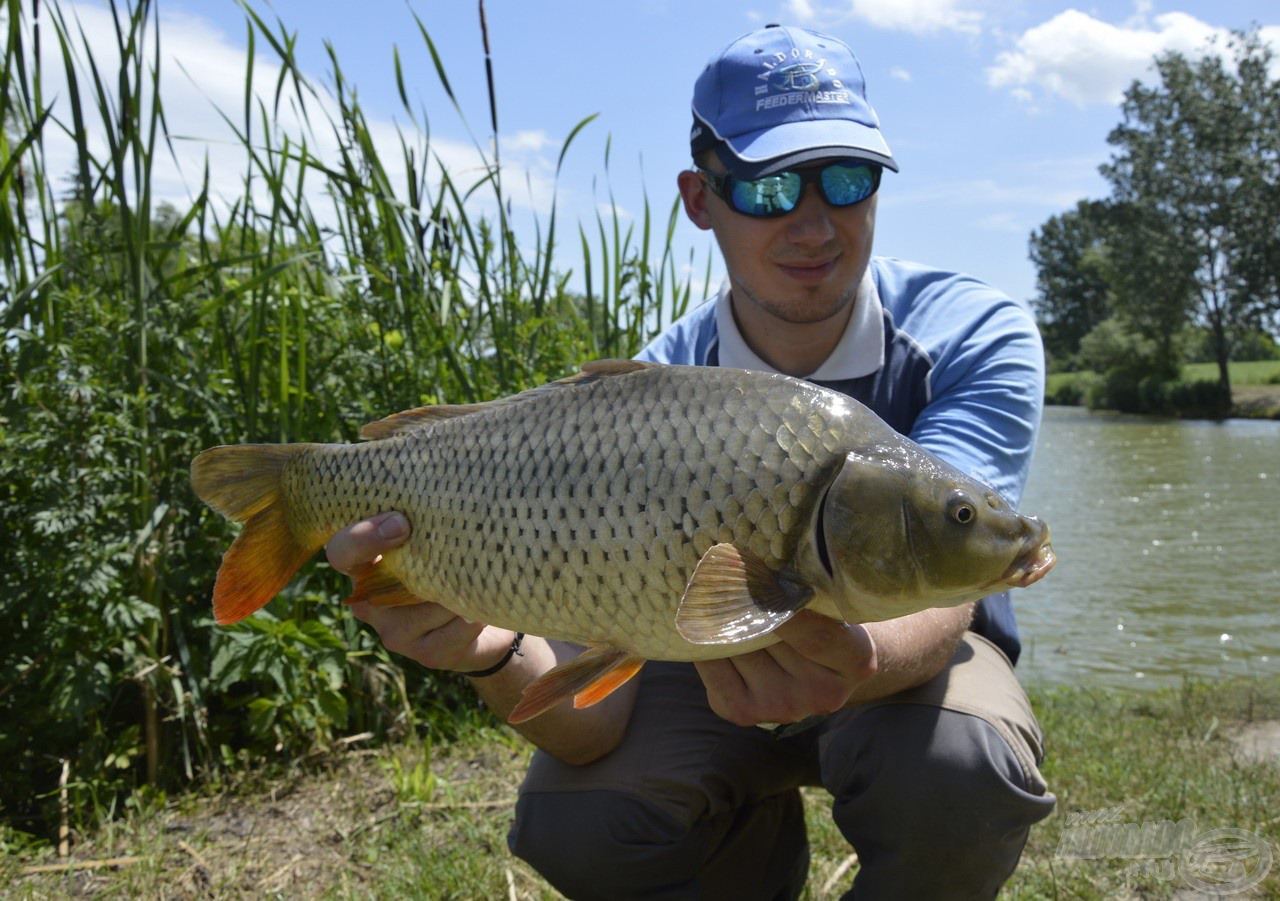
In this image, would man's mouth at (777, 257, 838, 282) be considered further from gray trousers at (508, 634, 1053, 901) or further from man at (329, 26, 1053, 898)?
gray trousers at (508, 634, 1053, 901)

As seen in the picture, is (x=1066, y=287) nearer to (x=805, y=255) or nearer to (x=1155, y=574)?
(x=1155, y=574)

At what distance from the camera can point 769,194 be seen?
213 centimetres

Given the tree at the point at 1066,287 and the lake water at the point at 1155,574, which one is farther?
the tree at the point at 1066,287

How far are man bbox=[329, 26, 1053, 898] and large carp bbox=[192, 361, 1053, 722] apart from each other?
4.5 inches

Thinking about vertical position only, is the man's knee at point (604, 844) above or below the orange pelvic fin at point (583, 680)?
below

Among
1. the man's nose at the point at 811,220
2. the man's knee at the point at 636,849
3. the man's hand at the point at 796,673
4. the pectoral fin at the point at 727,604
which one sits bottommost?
the man's knee at the point at 636,849

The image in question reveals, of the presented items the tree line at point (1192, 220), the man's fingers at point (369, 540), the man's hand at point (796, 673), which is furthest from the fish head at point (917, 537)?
the tree line at point (1192, 220)

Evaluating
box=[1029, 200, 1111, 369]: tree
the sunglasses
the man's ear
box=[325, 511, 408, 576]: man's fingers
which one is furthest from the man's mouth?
box=[1029, 200, 1111, 369]: tree

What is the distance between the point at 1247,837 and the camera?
2270 mm

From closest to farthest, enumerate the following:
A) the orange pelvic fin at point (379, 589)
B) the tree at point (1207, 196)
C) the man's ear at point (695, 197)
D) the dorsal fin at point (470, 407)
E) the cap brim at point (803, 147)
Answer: the dorsal fin at point (470, 407) → the orange pelvic fin at point (379, 589) → the cap brim at point (803, 147) → the man's ear at point (695, 197) → the tree at point (1207, 196)

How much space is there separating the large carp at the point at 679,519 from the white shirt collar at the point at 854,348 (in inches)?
27.6

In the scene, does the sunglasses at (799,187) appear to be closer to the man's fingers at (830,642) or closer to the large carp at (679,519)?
the large carp at (679,519)

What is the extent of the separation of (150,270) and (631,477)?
184 cm

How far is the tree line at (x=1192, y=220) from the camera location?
110 feet
